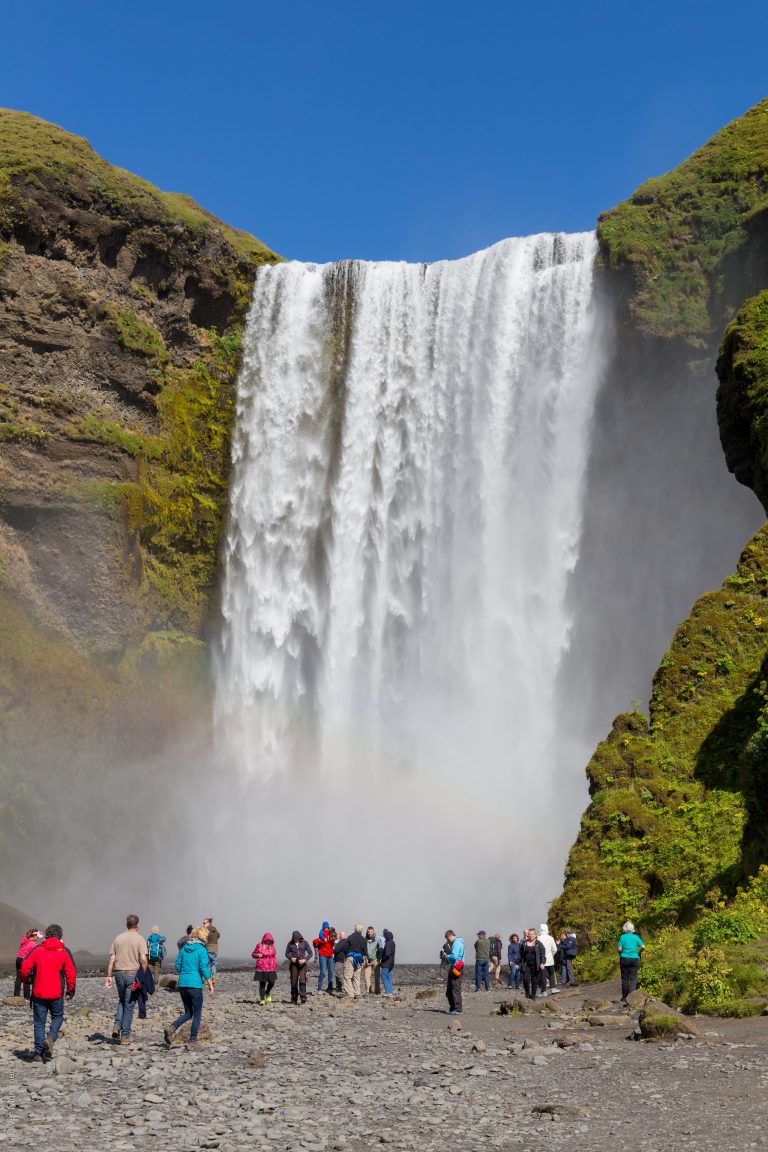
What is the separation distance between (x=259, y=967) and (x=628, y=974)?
730cm

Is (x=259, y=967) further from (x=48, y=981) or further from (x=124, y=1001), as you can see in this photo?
(x=48, y=981)

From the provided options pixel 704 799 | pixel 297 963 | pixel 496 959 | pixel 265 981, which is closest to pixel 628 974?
pixel 297 963

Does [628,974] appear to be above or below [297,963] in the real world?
above

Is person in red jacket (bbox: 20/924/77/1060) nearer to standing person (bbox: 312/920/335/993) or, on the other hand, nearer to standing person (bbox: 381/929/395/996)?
standing person (bbox: 312/920/335/993)

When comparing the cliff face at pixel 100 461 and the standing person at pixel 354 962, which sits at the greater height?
the cliff face at pixel 100 461

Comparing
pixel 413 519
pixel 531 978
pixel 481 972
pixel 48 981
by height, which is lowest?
pixel 481 972

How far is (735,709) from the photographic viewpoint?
25703 mm

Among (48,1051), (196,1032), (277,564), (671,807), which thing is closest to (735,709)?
(671,807)

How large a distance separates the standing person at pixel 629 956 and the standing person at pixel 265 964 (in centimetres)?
665

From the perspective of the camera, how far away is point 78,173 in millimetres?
51438

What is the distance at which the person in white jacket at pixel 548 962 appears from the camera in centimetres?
2183

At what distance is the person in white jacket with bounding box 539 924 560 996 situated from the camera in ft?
71.6

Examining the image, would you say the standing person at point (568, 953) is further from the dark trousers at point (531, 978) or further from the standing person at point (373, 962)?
the standing person at point (373, 962)

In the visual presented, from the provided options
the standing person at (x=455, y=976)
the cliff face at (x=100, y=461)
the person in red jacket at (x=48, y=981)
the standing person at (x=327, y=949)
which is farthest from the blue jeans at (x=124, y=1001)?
the cliff face at (x=100, y=461)
